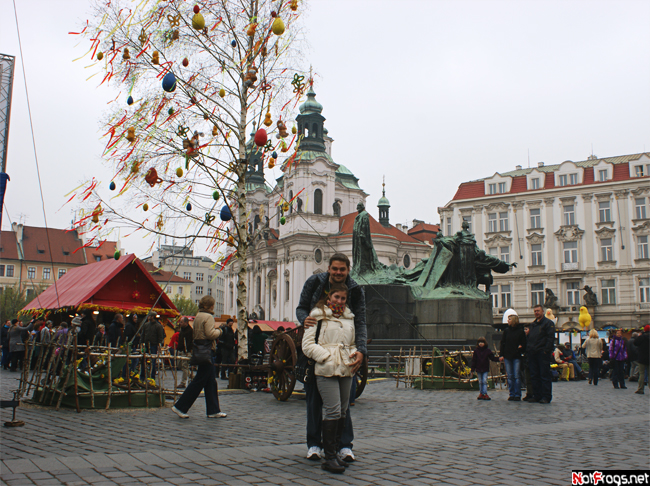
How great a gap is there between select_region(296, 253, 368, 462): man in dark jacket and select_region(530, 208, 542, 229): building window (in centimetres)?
5015

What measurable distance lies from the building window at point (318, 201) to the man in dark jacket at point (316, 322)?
65752mm

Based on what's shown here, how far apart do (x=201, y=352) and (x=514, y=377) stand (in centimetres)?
580

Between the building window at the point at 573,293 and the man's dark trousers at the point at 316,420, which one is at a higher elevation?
the building window at the point at 573,293

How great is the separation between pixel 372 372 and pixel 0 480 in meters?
12.5

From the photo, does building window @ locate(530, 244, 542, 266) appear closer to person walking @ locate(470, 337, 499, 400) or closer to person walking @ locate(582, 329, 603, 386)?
person walking @ locate(582, 329, 603, 386)

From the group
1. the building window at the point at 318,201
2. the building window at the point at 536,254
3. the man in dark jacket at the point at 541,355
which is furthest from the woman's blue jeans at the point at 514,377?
the building window at the point at 318,201

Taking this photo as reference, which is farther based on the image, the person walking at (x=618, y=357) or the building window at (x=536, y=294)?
the building window at (x=536, y=294)

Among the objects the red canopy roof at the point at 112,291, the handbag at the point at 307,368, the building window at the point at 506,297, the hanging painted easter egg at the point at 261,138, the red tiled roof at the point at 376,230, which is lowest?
the handbag at the point at 307,368

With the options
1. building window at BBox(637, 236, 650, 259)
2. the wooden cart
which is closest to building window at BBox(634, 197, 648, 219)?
building window at BBox(637, 236, 650, 259)

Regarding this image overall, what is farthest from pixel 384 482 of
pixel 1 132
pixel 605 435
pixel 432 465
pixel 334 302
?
pixel 1 132

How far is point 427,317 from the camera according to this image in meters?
17.3

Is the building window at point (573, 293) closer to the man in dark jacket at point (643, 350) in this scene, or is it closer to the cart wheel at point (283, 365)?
the man in dark jacket at point (643, 350)

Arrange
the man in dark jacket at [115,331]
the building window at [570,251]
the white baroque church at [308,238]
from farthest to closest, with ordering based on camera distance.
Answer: the white baroque church at [308,238], the building window at [570,251], the man in dark jacket at [115,331]

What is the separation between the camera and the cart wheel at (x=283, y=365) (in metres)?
8.79
